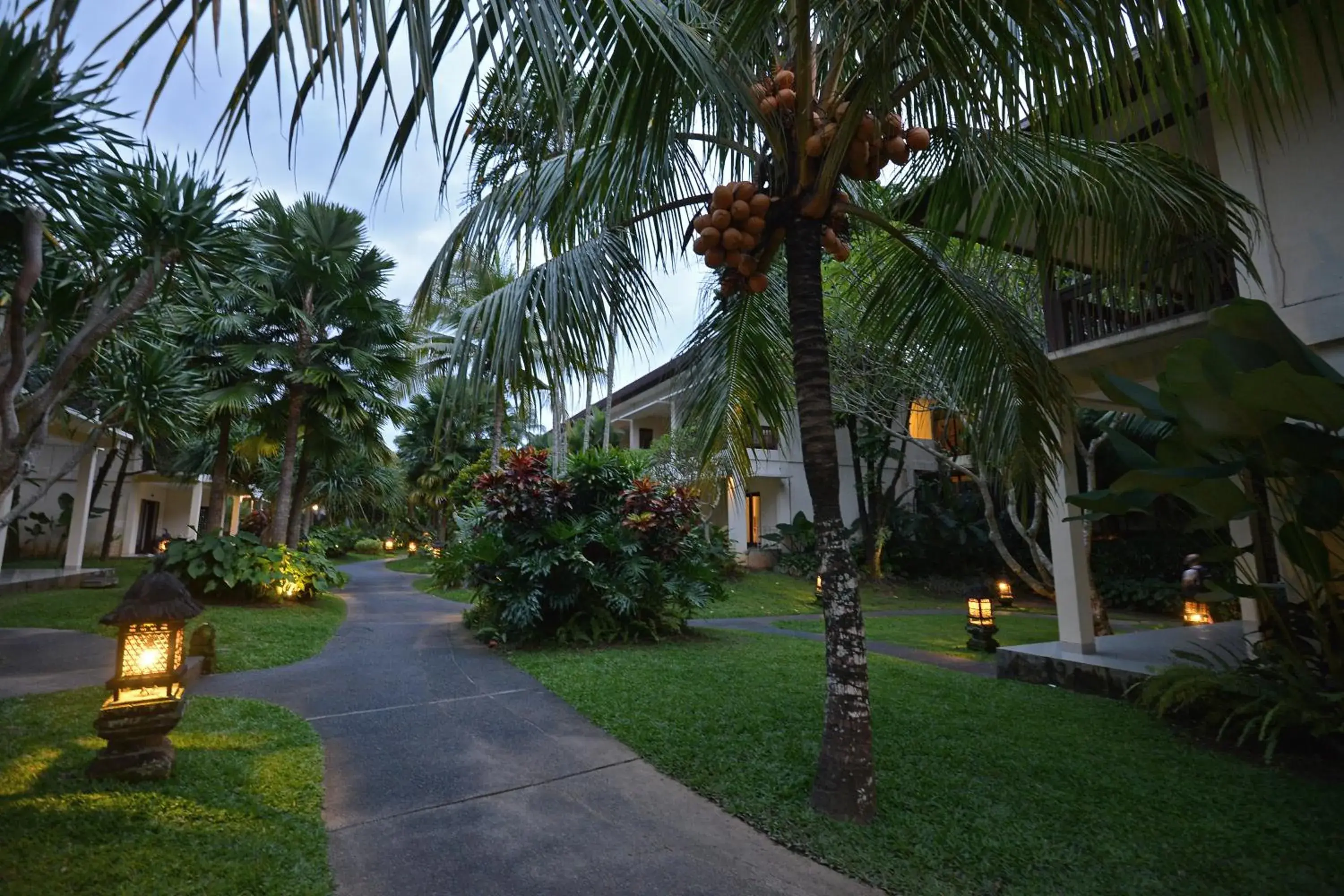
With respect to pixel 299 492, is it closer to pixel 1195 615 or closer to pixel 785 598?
pixel 785 598

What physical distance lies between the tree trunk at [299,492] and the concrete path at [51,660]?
4682 millimetres

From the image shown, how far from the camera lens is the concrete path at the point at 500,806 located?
3.00 m

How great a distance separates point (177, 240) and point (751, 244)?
477 cm

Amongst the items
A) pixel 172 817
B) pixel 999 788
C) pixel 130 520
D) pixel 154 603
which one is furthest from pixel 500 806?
pixel 130 520

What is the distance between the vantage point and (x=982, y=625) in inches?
374

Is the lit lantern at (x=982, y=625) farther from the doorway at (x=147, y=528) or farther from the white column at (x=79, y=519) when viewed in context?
the doorway at (x=147, y=528)

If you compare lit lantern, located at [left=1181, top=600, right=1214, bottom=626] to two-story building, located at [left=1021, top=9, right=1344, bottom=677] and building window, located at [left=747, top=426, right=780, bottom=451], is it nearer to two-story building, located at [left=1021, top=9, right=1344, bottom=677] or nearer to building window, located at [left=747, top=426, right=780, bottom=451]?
two-story building, located at [left=1021, top=9, right=1344, bottom=677]

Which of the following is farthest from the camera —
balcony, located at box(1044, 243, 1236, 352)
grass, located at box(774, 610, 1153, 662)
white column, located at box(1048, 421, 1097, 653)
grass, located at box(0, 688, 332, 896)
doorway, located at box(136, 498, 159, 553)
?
doorway, located at box(136, 498, 159, 553)

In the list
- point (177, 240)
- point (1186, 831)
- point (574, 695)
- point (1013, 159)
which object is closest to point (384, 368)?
point (177, 240)

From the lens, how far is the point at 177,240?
5.30 m

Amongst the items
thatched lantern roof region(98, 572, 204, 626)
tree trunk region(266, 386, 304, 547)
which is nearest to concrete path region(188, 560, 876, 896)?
thatched lantern roof region(98, 572, 204, 626)

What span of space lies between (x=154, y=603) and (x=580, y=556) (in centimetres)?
496

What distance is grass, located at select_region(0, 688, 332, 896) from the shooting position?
2768 mm

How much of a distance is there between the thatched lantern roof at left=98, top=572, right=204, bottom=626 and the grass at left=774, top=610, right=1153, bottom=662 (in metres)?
8.01
